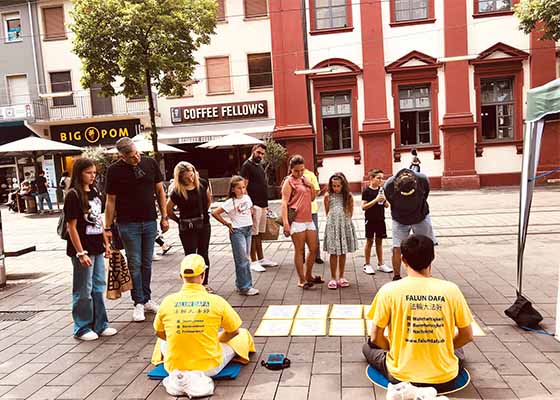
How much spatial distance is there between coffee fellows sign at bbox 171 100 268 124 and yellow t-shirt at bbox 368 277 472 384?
2029 centimetres

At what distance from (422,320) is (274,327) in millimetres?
2267

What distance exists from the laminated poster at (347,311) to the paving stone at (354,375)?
121cm

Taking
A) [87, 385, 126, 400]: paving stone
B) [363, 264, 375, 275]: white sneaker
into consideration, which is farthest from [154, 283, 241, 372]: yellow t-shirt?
[363, 264, 375, 275]: white sneaker

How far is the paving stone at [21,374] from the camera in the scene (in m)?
4.19

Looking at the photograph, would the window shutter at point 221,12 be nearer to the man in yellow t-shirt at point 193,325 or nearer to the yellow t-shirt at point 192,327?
the man in yellow t-shirt at point 193,325

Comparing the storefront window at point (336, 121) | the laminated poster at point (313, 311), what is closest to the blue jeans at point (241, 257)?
the laminated poster at point (313, 311)

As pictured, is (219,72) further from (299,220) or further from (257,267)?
(299,220)

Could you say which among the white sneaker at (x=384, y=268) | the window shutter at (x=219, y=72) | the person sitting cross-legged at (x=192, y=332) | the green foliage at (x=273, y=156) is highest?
the window shutter at (x=219, y=72)

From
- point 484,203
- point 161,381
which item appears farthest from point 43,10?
point 161,381

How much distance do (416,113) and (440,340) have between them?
1818 cm

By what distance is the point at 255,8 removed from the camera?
75.1 feet

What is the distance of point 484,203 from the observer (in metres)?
14.9

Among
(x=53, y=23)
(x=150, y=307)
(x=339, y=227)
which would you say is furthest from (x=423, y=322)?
(x=53, y=23)

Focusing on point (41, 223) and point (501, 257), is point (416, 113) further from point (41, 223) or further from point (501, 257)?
point (41, 223)
